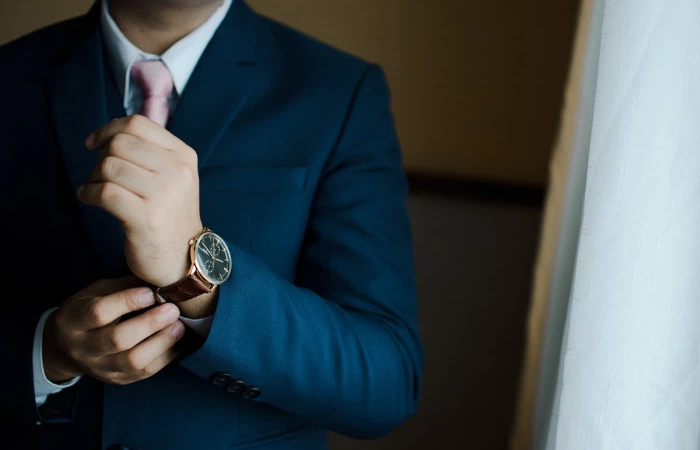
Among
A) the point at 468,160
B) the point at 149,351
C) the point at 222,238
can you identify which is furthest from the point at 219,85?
the point at 468,160

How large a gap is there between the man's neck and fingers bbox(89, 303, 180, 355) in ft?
1.07

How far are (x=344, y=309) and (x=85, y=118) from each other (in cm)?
33

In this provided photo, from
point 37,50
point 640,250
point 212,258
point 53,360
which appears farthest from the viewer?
point 37,50

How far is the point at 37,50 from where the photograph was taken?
80 centimetres

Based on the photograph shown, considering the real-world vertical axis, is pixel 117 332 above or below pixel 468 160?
below

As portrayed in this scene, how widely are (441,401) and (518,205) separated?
0.34 meters

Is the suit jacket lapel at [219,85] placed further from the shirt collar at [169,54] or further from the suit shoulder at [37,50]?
the suit shoulder at [37,50]

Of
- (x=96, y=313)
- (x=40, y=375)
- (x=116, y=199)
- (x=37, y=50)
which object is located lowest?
(x=40, y=375)

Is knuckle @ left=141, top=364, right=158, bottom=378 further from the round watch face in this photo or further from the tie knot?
the tie knot

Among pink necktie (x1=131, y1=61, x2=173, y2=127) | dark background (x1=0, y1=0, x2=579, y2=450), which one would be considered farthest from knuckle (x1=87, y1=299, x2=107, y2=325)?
dark background (x1=0, y1=0, x2=579, y2=450)

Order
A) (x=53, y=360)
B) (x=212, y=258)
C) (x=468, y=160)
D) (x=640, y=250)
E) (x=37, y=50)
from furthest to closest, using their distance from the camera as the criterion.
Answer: (x=468, y=160) < (x=37, y=50) < (x=53, y=360) < (x=212, y=258) < (x=640, y=250)

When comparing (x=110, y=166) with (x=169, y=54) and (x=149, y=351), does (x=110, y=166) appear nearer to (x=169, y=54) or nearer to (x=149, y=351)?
(x=149, y=351)

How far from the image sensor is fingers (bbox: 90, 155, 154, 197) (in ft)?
1.64

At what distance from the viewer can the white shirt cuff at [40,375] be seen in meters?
0.69
